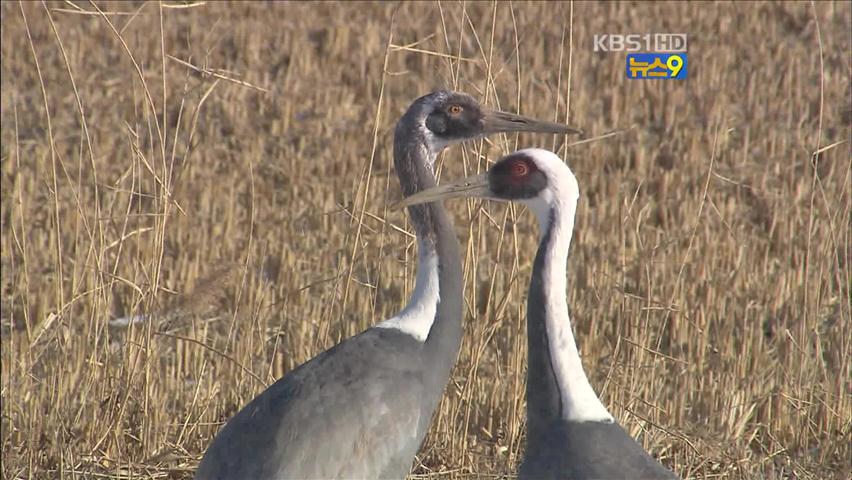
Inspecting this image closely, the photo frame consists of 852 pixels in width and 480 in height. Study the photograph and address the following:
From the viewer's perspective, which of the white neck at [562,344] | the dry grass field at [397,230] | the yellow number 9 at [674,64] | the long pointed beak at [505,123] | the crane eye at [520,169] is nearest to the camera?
the white neck at [562,344]

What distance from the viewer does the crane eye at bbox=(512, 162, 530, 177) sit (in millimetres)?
3486

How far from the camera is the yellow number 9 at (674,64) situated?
8.14m

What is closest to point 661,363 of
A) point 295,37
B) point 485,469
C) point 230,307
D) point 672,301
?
point 672,301

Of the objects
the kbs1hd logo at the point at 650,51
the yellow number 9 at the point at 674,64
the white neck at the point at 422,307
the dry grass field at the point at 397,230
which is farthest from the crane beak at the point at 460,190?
the kbs1hd logo at the point at 650,51

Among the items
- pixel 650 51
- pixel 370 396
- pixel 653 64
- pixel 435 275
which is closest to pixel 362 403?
pixel 370 396

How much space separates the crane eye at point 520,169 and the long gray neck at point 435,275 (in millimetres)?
599

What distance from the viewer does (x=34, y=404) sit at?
16.0 ft

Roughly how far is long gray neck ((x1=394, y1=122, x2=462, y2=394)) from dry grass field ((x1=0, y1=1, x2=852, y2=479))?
0.84ft

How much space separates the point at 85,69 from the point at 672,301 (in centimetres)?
708

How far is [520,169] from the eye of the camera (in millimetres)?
3498

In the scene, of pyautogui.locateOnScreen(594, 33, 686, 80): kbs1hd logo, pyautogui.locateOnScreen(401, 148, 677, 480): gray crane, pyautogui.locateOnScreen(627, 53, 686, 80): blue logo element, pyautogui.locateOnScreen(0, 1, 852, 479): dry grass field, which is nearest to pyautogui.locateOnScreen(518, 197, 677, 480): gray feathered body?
pyautogui.locateOnScreen(401, 148, 677, 480): gray crane

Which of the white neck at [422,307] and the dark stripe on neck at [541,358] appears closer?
the dark stripe on neck at [541,358]

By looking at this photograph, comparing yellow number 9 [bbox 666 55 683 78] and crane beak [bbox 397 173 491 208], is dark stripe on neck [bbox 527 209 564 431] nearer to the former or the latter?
crane beak [bbox 397 173 491 208]

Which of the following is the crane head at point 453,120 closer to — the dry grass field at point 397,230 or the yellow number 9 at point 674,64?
the dry grass field at point 397,230
